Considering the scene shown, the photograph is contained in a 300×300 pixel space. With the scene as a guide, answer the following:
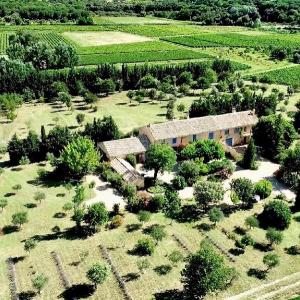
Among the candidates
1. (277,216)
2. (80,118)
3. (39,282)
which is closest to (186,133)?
(80,118)

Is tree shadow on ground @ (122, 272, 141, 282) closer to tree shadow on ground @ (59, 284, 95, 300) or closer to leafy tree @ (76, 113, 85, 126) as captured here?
tree shadow on ground @ (59, 284, 95, 300)

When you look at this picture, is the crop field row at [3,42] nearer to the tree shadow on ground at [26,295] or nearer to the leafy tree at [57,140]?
the leafy tree at [57,140]

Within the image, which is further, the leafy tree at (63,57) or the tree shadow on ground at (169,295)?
the leafy tree at (63,57)

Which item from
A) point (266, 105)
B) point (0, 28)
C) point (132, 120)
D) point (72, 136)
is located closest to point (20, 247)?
point (72, 136)

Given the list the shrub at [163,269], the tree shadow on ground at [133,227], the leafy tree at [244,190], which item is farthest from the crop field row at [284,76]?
the shrub at [163,269]

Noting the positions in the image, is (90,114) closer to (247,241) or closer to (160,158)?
(160,158)

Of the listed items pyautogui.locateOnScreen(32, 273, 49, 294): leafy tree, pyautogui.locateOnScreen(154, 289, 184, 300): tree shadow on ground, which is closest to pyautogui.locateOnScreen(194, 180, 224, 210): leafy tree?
pyautogui.locateOnScreen(154, 289, 184, 300): tree shadow on ground
